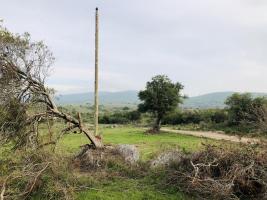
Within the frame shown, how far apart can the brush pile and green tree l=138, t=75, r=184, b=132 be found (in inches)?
977

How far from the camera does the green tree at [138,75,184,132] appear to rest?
37656 mm

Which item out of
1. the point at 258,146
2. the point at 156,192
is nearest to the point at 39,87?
the point at 156,192

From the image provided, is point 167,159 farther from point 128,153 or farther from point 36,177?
point 36,177

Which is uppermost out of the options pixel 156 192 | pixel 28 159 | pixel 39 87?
pixel 39 87

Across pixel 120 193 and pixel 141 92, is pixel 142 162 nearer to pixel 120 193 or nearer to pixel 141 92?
pixel 120 193

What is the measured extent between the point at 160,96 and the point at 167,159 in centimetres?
2418

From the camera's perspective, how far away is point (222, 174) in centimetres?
1178

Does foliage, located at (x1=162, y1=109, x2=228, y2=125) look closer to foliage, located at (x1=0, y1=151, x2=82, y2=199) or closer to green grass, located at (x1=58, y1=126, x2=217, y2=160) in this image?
green grass, located at (x1=58, y1=126, x2=217, y2=160)

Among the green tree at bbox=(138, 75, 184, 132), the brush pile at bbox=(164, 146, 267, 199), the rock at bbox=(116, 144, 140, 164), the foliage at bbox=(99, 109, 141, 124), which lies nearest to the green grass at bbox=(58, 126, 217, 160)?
the rock at bbox=(116, 144, 140, 164)

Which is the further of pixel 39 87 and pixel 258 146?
pixel 39 87

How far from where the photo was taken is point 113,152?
15.0m

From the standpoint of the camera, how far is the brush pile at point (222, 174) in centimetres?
1096

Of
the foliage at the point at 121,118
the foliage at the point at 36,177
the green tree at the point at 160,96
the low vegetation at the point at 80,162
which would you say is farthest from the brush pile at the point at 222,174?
the foliage at the point at 121,118

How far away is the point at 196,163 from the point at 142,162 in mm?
2314
